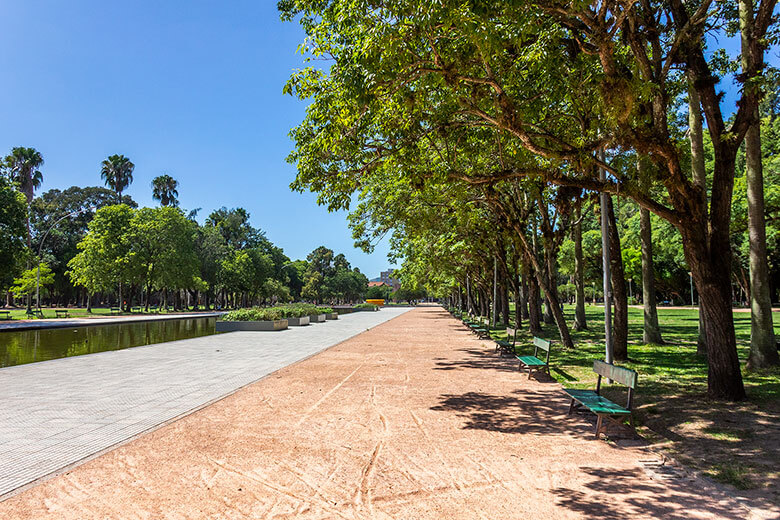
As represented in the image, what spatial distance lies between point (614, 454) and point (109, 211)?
55.8 metres

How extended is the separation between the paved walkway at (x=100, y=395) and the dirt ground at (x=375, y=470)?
0.46 metres

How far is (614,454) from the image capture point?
214 inches

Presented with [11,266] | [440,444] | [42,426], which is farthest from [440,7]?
[11,266]

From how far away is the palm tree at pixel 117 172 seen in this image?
67.1 metres

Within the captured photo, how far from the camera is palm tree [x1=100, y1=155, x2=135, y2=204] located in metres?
67.1

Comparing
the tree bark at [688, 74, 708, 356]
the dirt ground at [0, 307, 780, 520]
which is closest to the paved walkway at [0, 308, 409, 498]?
the dirt ground at [0, 307, 780, 520]

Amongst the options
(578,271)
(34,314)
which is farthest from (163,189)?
(578,271)

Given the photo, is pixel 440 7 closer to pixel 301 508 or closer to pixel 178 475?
pixel 301 508

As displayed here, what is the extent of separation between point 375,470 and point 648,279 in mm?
12954

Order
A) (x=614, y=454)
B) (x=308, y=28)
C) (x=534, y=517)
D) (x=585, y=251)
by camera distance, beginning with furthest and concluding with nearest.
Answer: (x=585, y=251), (x=308, y=28), (x=614, y=454), (x=534, y=517)

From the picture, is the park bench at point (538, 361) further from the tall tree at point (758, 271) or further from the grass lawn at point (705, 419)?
the tall tree at point (758, 271)

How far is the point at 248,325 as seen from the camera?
25.2m

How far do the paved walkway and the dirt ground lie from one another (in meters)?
0.46

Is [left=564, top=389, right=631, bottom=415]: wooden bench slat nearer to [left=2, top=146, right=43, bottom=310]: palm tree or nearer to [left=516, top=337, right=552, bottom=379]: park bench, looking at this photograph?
[left=516, top=337, right=552, bottom=379]: park bench
